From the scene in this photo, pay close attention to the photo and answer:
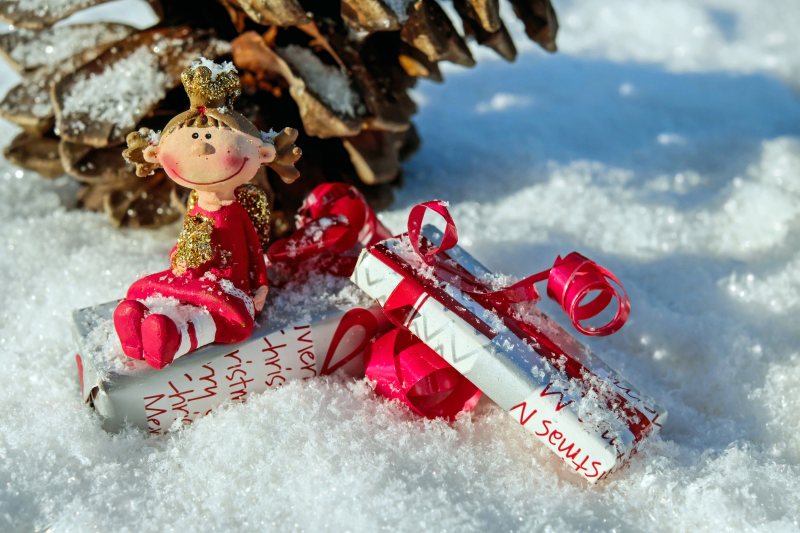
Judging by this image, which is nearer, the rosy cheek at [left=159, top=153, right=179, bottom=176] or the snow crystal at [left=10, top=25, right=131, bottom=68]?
the rosy cheek at [left=159, top=153, right=179, bottom=176]

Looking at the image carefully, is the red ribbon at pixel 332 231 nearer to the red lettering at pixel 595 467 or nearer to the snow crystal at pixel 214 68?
the snow crystal at pixel 214 68

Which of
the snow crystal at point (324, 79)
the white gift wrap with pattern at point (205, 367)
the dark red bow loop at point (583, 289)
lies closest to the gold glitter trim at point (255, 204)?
the white gift wrap with pattern at point (205, 367)

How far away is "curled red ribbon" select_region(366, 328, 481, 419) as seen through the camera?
0.93m

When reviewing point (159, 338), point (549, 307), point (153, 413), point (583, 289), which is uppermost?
point (583, 289)

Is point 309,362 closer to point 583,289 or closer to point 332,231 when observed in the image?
point 332,231

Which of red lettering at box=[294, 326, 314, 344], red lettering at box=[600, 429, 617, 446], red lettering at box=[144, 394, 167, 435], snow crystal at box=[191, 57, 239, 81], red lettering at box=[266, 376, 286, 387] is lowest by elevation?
red lettering at box=[144, 394, 167, 435]

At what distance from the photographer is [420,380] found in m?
0.93

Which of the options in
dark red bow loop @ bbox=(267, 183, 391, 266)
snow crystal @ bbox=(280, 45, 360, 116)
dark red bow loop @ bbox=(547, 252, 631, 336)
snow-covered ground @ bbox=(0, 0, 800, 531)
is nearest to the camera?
snow-covered ground @ bbox=(0, 0, 800, 531)

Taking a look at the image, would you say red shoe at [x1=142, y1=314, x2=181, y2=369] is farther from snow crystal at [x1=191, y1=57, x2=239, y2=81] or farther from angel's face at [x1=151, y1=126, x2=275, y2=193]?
snow crystal at [x1=191, y1=57, x2=239, y2=81]

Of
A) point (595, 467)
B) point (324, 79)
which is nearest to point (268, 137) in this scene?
point (324, 79)

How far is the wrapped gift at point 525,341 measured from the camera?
0.86 m

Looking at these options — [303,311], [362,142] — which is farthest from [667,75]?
[303,311]

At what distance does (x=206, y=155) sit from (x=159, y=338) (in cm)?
19

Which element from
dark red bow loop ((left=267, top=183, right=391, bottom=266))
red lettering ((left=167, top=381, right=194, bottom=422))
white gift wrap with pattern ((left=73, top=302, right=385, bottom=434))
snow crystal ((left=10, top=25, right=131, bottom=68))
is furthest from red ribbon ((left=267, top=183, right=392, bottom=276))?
snow crystal ((left=10, top=25, right=131, bottom=68))
